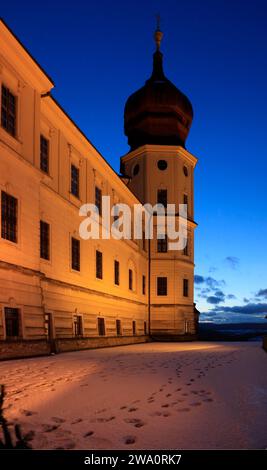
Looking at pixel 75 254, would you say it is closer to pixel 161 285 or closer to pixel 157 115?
pixel 161 285

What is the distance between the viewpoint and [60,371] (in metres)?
10.5

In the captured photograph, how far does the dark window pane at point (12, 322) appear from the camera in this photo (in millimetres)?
15328

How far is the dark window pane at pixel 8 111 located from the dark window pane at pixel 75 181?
23.5 ft

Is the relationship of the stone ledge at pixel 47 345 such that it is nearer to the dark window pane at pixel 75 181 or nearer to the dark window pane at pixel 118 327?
the dark window pane at pixel 118 327

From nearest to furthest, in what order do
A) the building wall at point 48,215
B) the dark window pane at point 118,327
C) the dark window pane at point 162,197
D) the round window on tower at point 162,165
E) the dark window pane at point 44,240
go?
1. the building wall at point 48,215
2. the dark window pane at point 44,240
3. the dark window pane at point 118,327
4. the dark window pane at point 162,197
5. the round window on tower at point 162,165

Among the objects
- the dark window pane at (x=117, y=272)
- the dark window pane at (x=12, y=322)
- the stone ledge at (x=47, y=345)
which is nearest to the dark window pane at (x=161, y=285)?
the dark window pane at (x=117, y=272)

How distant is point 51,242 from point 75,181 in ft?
16.6

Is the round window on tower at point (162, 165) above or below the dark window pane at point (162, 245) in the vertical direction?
above

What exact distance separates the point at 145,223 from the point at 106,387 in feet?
106

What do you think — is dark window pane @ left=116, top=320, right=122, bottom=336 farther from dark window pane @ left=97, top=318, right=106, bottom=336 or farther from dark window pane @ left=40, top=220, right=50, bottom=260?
dark window pane @ left=40, top=220, right=50, bottom=260

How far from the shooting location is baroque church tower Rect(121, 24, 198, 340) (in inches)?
1588

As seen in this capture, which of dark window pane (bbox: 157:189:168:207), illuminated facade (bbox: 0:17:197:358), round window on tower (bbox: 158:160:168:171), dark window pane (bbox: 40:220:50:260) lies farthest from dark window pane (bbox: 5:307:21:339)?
round window on tower (bbox: 158:160:168:171)

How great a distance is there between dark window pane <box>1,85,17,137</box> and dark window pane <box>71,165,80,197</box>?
7.16 m
